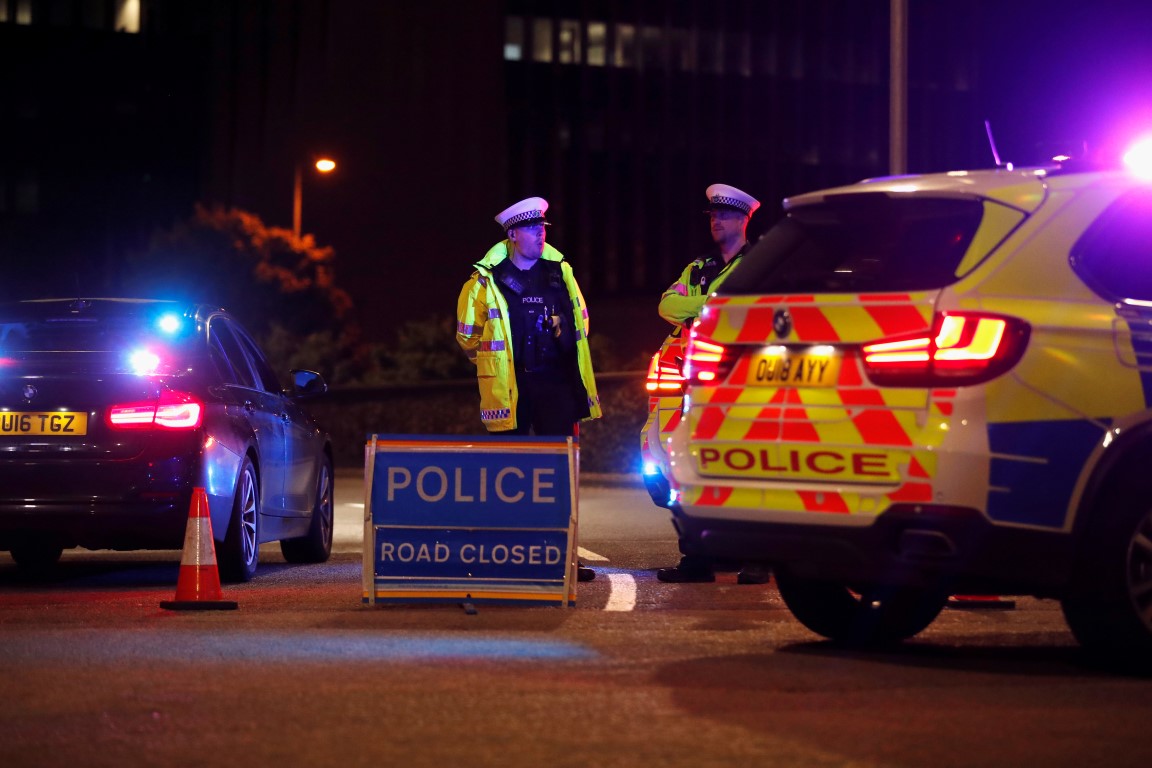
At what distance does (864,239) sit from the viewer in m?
7.94

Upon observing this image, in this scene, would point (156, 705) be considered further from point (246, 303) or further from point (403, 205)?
point (403, 205)

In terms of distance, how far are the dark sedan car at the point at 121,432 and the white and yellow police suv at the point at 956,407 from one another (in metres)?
3.62

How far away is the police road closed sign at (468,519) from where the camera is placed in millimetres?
8914

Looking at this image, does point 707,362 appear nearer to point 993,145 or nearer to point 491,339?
point 993,145

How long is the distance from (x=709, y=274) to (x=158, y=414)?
10.3 feet

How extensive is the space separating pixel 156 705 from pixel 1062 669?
10.9ft

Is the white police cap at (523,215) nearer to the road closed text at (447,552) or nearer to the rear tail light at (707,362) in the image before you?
the road closed text at (447,552)

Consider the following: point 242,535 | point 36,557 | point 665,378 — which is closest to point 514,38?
point 36,557

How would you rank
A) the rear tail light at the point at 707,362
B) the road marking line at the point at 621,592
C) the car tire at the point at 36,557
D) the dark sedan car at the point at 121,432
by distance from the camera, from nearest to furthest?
1. the rear tail light at the point at 707,362
2. the road marking line at the point at 621,592
3. the dark sedan car at the point at 121,432
4. the car tire at the point at 36,557

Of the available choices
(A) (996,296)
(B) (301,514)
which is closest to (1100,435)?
(A) (996,296)

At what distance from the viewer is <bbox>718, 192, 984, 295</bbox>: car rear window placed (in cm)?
699

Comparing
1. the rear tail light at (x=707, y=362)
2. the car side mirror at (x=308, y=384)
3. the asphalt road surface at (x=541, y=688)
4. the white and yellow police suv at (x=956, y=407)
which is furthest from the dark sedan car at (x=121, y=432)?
the white and yellow police suv at (x=956, y=407)

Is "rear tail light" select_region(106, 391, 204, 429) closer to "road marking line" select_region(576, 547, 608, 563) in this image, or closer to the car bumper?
"road marking line" select_region(576, 547, 608, 563)

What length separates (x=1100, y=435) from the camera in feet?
22.4
